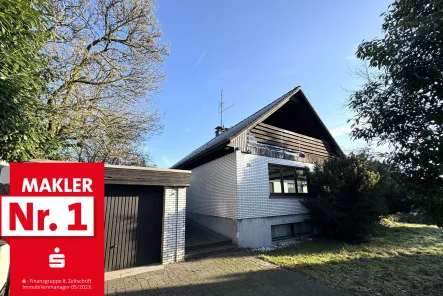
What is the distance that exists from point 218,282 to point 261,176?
16.0 feet

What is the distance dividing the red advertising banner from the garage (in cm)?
410

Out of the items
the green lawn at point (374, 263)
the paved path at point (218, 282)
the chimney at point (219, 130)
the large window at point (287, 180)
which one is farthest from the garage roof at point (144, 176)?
the chimney at point (219, 130)

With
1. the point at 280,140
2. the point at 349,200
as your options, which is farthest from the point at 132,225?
the point at 349,200

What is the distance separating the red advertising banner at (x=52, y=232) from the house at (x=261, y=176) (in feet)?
22.3

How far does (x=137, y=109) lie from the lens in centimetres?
1037

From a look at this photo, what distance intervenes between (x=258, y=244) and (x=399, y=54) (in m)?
7.12

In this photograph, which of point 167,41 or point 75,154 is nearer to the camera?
point 75,154

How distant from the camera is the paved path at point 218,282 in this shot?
4.82 metres

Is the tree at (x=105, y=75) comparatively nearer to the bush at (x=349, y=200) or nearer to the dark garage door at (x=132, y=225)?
the dark garage door at (x=132, y=225)

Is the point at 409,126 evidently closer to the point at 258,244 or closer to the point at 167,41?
the point at 258,244

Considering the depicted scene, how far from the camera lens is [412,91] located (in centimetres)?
480

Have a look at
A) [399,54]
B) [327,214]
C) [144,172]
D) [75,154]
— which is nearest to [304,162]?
[327,214]

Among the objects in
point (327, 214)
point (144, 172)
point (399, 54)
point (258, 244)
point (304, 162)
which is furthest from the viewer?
point (304, 162)

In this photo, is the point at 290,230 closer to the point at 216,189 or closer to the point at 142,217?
the point at 216,189
